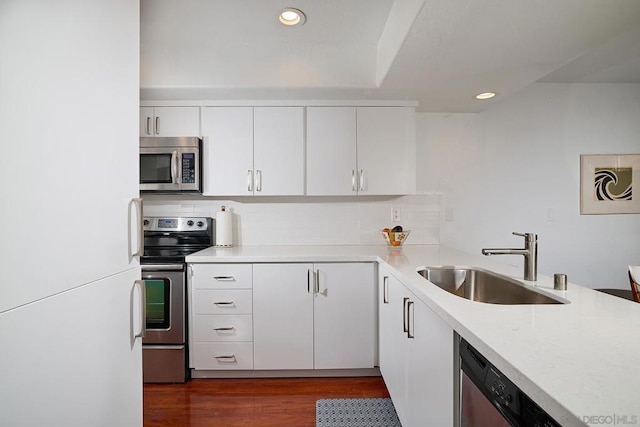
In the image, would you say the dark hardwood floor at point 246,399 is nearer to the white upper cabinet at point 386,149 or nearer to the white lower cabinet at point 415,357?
the white lower cabinet at point 415,357

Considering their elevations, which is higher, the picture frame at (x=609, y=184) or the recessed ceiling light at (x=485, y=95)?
the recessed ceiling light at (x=485, y=95)

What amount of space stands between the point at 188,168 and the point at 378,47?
166 centimetres

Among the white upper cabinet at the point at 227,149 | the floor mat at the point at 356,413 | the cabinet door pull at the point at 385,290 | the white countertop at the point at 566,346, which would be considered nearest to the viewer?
the white countertop at the point at 566,346

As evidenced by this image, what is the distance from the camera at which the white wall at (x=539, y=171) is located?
3.07 m

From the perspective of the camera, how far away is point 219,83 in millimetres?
2408

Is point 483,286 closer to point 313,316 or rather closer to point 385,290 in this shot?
point 385,290

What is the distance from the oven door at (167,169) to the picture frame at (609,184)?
3441 millimetres

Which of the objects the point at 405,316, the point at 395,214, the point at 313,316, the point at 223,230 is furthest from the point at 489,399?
the point at 223,230

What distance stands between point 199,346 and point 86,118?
197cm

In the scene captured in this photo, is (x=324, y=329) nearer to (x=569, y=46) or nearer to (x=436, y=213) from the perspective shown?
(x=436, y=213)

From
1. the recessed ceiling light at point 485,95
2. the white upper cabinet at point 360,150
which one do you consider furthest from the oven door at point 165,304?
the recessed ceiling light at point 485,95

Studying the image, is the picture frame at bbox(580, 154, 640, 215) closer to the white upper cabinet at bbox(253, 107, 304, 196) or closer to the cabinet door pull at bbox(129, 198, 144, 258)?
the white upper cabinet at bbox(253, 107, 304, 196)

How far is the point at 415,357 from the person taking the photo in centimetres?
149

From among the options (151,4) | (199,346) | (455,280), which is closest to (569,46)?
(455,280)
